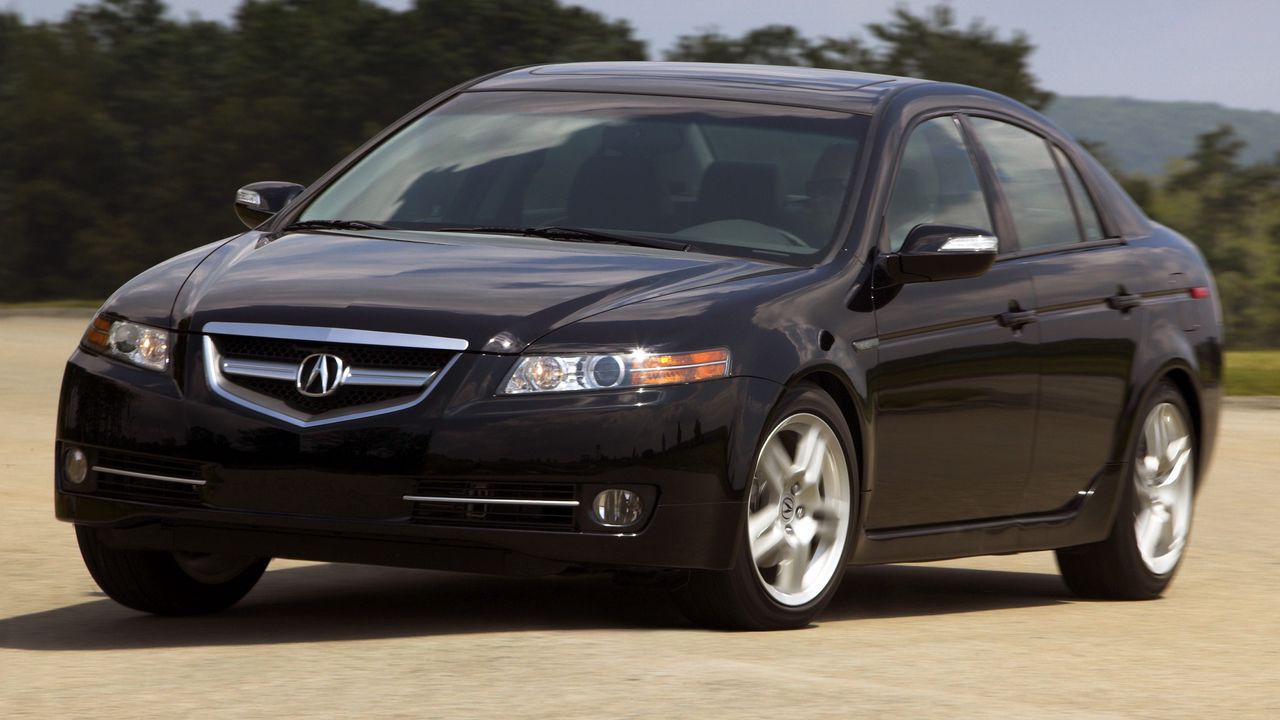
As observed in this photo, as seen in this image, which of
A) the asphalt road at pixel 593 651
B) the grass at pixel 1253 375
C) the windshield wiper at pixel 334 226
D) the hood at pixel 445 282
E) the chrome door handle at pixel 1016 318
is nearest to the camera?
the asphalt road at pixel 593 651

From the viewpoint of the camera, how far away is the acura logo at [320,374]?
630cm

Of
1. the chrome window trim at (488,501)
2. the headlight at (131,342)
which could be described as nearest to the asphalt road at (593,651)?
the chrome window trim at (488,501)

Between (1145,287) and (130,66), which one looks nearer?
(1145,287)

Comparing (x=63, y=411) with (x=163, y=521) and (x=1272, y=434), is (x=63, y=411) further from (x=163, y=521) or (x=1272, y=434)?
(x=1272, y=434)

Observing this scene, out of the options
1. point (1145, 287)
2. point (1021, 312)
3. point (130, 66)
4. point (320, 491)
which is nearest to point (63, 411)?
point (320, 491)

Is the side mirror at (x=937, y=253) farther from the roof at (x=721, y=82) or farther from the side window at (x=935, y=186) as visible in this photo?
the roof at (x=721, y=82)

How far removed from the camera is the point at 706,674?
5.84 m

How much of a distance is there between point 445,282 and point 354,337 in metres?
0.39

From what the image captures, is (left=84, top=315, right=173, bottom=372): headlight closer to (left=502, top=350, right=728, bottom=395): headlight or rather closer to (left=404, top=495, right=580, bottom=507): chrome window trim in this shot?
(left=404, top=495, right=580, bottom=507): chrome window trim

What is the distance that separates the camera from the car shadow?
263 inches

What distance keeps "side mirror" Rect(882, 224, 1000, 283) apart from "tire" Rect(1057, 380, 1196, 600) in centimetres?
169

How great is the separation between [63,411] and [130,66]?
40381 millimetres

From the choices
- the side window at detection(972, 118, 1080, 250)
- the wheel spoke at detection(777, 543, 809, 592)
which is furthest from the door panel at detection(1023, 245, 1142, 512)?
the wheel spoke at detection(777, 543, 809, 592)

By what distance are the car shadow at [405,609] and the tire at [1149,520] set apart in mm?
192
